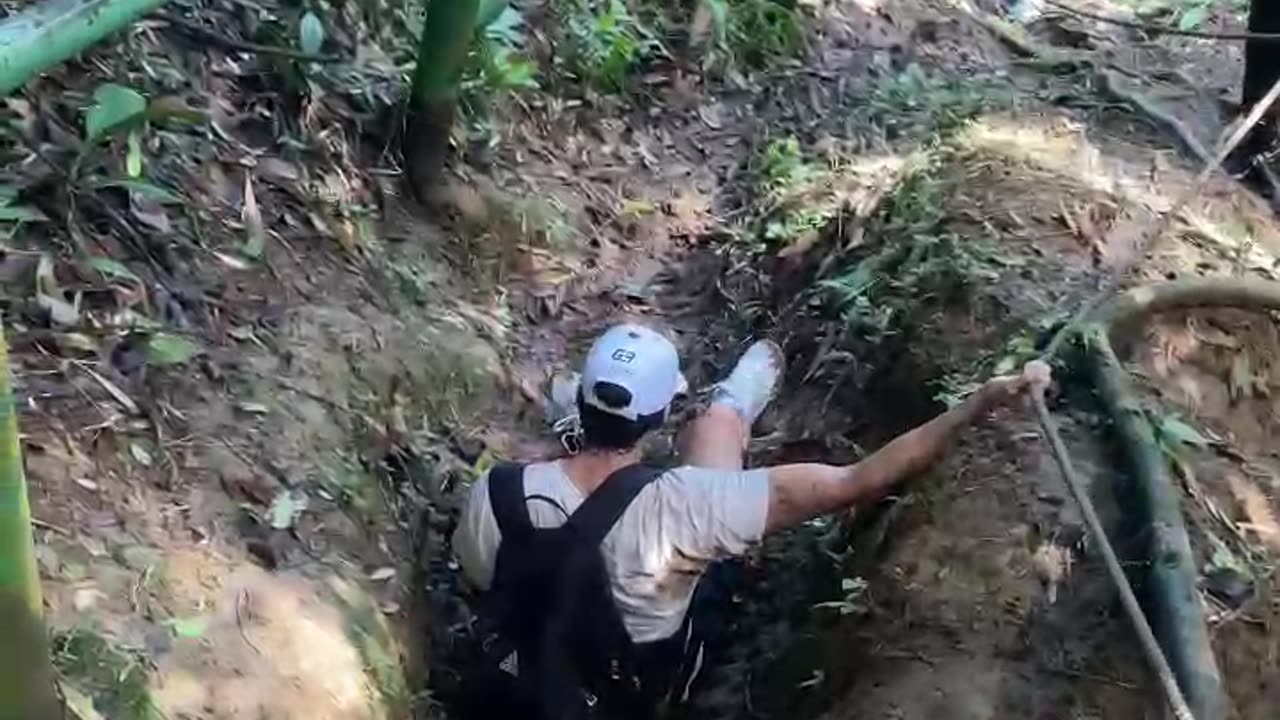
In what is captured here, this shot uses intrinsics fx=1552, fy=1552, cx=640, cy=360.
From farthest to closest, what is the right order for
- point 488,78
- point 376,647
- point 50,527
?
point 488,78
point 376,647
point 50,527

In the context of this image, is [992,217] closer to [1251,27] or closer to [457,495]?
[1251,27]

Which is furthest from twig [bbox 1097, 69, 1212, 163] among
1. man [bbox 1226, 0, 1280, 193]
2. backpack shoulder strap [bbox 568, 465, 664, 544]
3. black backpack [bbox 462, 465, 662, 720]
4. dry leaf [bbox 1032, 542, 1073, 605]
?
black backpack [bbox 462, 465, 662, 720]

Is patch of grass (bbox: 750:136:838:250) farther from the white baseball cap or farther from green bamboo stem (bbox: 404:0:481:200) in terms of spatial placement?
the white baseball cap

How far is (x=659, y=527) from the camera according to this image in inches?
165

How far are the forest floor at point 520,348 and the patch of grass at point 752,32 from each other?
38.3 inches

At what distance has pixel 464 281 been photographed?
5867 mm

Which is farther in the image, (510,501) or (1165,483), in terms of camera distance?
(510,501)

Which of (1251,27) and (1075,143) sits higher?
(1251,27)

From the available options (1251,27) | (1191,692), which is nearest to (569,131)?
(1251,27)

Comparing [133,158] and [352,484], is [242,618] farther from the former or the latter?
[133,158]

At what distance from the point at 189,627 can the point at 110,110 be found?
168 centimetres

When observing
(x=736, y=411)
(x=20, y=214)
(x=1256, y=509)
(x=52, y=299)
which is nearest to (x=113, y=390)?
(x=52, y=299)

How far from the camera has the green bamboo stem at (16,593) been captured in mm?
2096

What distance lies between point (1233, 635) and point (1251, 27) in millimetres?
3042
